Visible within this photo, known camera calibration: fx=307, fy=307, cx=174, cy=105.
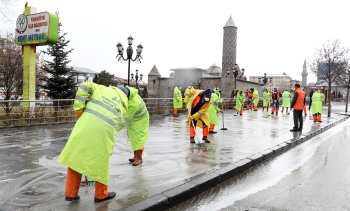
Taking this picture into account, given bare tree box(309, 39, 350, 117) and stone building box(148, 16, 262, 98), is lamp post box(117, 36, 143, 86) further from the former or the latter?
stone building box(148, 16, 262, 98)

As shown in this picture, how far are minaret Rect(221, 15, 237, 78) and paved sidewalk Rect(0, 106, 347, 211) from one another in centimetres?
5885

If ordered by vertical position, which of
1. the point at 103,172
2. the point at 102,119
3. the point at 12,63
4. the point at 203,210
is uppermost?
the point at 12,63

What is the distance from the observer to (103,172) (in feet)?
12.4

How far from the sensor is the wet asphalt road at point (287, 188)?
4352mm

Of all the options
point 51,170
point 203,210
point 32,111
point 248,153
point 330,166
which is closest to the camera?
point 203,210

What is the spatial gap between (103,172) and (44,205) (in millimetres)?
820

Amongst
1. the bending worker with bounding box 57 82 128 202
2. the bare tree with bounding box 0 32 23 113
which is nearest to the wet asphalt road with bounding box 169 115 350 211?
the bending worker with bounding box 57 82 128 202

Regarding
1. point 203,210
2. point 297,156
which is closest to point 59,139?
point 203,210

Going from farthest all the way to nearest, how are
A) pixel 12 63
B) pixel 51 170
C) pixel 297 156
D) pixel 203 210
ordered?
pixel 12 63
pixel 297 156
pixel 51 170
pixel 203 210

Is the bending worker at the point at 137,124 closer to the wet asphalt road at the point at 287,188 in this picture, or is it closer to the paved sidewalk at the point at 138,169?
the paved sidewalk at the point at 138,169

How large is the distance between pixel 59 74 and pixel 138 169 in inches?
763

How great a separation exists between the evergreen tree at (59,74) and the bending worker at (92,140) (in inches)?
793

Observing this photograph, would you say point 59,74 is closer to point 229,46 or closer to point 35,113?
point 35,113

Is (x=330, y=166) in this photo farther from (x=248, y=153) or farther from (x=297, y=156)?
(x=248, y=153)
